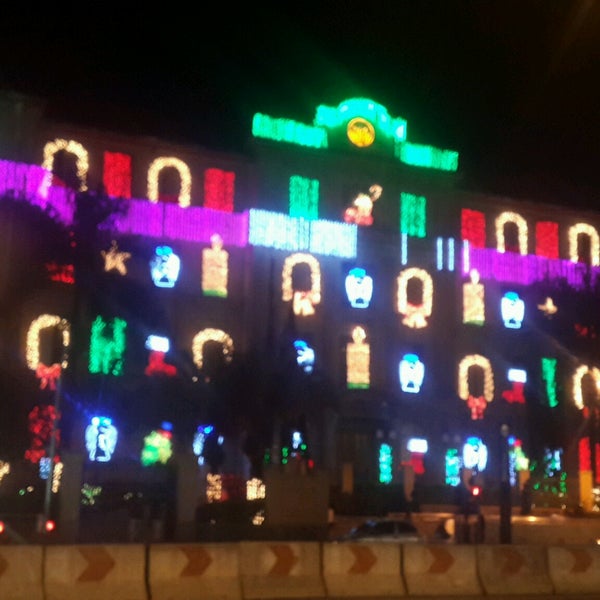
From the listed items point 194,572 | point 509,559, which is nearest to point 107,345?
point 194,572

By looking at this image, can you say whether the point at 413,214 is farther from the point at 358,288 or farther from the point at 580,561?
the point at 580,561

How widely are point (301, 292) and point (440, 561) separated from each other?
2736 cm

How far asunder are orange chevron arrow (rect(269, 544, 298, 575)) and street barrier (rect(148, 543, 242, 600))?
66 centimetres

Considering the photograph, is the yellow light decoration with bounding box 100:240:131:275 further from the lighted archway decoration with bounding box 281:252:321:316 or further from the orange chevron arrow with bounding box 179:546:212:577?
the orange chevron arrow with bounding box 179:546:212:577

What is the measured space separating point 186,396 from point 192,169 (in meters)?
11.3

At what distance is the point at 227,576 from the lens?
49.6ft

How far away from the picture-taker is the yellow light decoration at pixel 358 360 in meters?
43.4

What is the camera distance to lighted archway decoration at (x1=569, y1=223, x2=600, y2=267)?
48.8m

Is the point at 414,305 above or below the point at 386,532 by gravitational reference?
above

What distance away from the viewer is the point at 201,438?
3906 cm

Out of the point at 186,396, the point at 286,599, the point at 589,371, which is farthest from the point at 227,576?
the point at 589,371

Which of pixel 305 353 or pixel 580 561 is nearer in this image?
pixel 580 561

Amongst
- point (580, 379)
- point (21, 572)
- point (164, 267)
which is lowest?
point (21, 572)

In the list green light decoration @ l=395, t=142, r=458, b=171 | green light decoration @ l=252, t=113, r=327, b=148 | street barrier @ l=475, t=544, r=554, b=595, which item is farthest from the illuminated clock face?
street barrier @ l=475, t=544, r=554, b=595
